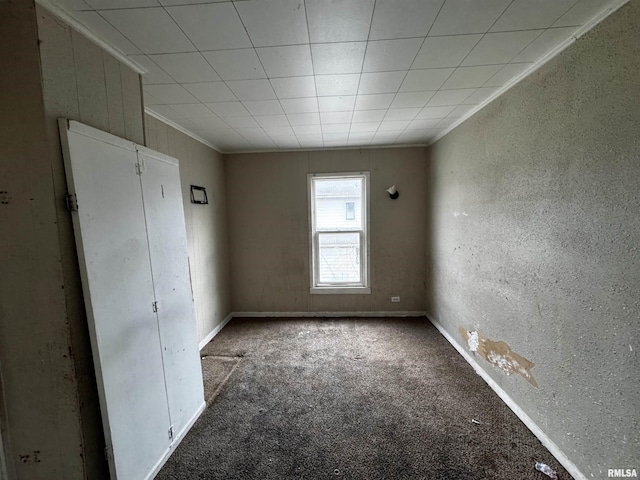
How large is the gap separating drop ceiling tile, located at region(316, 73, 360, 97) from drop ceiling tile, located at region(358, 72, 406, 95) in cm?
5

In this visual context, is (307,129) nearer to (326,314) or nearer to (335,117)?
(335,117)

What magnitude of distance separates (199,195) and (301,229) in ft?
4.67

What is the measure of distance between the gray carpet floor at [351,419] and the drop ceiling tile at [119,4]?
243 centimetres

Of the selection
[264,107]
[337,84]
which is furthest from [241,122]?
[337,84]

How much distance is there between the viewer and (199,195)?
298 cm

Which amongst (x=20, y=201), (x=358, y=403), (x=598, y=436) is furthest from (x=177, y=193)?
(x=598, y=436)

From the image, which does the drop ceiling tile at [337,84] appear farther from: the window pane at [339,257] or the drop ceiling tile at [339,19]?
the window pane at [339,257]

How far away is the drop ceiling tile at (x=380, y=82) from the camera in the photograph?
1.72m

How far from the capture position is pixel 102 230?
4.10 feet

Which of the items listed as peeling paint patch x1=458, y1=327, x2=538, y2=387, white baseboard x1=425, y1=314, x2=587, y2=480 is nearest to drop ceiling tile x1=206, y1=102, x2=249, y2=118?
peeling paint patch x1=458, y1=327, x2=538, y2=387

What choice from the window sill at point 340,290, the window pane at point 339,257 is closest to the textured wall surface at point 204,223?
the window sill at point 340,290

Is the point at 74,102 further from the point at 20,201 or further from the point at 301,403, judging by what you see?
the point at 301,403

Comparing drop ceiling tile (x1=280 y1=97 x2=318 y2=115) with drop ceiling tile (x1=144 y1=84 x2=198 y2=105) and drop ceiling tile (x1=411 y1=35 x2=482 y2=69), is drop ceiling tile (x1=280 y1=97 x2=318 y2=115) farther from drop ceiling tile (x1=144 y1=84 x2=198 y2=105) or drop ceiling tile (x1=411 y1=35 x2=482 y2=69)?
drop ceiling tile (x1=411 y1=35 x2=482 y2=69)

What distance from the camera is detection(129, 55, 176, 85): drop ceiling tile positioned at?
1.49 m
